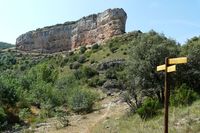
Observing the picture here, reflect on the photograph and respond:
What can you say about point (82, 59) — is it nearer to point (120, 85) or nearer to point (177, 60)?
point (120, 85)

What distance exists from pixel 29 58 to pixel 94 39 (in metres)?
14.5

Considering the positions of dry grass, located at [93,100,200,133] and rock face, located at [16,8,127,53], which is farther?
rock face, located at [16,8,127,53]

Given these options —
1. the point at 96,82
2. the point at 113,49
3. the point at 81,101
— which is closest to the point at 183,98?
the point at 81,101

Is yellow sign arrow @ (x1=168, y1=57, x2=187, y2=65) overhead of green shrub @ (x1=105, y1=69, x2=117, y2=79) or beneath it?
overhead

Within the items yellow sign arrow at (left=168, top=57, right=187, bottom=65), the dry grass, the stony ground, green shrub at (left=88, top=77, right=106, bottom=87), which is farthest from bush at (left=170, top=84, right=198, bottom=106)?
green shrub at (left=88, top=77, right=106, bottom=87)

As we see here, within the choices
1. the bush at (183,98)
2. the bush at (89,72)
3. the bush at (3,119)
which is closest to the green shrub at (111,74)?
the bush at (89,72)

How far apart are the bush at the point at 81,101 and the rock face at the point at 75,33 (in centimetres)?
4307

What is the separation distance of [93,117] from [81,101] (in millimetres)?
4522

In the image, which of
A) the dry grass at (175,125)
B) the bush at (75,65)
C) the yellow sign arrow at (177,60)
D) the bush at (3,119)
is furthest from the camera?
the bush at (75,65)

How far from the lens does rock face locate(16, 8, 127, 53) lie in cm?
8056

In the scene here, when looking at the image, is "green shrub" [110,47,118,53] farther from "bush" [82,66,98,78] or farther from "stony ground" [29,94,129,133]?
"stony ground" [29,94,129,133]

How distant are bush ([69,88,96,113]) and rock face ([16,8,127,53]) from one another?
1696 inches

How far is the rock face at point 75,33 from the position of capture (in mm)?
80562

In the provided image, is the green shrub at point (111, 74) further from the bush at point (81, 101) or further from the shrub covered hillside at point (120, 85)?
the bush at point (81, 101)
